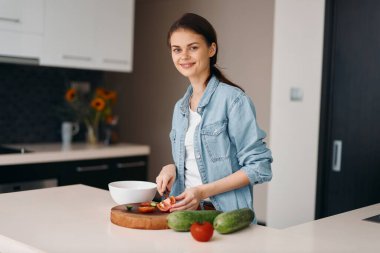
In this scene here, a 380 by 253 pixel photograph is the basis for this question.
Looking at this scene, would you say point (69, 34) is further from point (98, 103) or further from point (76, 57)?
point (98, 103)

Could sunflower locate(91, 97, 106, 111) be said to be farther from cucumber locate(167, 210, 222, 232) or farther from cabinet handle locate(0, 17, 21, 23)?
cucumber locate(167, 210, 222, 232)

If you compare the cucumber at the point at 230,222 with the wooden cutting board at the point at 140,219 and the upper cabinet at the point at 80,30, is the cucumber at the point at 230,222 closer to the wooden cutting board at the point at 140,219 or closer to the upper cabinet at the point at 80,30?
the wooden cutting board at the point at 140,219

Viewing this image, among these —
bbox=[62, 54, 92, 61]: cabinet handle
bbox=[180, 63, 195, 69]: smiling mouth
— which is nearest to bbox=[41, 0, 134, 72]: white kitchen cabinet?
bbox=[62, 54, 92, 61]: cabinet handle

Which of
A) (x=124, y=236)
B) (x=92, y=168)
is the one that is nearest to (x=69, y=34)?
(x=92, y=168)

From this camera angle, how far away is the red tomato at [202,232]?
4.67ft

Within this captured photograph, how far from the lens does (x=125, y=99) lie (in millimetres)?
5938

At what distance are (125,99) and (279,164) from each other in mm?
2588

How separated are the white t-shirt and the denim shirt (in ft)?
0.08

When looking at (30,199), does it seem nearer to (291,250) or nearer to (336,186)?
(291,250)

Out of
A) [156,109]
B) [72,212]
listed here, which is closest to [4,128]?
[156,109]

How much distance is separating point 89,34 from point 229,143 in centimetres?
235

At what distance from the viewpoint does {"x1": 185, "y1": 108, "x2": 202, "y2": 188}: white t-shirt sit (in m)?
2.01

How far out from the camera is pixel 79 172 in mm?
3748

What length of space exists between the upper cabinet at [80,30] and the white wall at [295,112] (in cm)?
125
